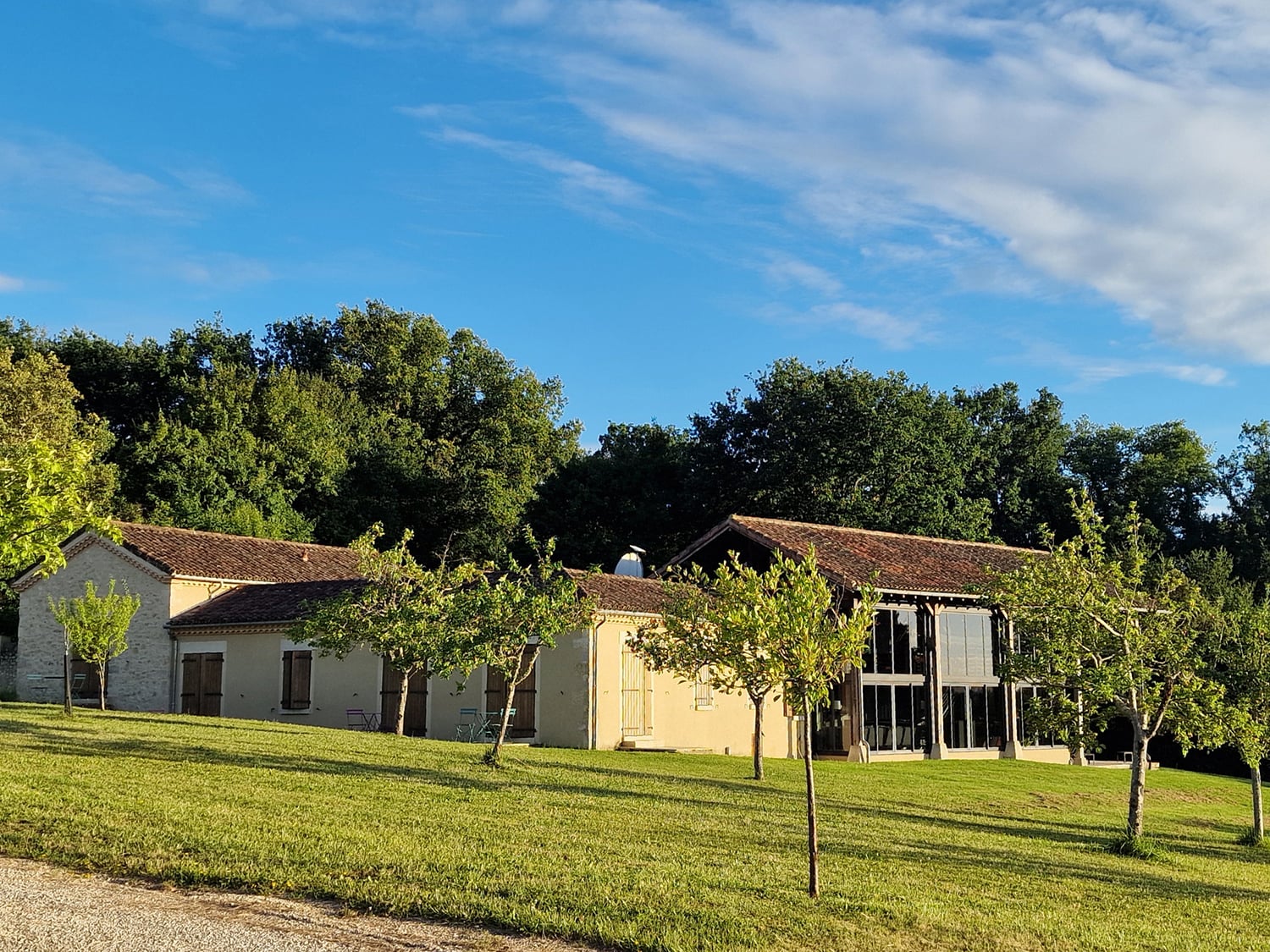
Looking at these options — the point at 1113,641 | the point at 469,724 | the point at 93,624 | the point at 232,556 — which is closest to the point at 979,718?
the point at 469,724

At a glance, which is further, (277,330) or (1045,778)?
(277,330)

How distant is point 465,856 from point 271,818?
261cm

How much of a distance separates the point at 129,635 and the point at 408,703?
936 centimetres

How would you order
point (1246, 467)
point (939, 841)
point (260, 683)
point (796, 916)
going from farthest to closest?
1. point (1246, 467)
2. point (260, 683)
3. point (939, 841)
4. point (796, 916)

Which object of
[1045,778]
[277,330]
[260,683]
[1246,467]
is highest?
[277,330]

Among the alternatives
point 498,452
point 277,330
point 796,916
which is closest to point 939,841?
point 796,916

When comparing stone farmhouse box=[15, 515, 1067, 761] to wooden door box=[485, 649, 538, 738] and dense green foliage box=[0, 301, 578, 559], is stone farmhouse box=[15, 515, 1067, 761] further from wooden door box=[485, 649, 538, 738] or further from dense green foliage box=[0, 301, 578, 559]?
dense green foliage box=[0, 301, 578, 559]

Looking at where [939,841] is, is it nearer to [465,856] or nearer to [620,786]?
[620,786]

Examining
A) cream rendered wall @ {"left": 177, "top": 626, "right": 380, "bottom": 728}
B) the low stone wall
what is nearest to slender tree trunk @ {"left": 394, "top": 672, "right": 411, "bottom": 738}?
cream rendered wall @ {"left": 177, "top": 626, "right": 380, "bottom": 728}

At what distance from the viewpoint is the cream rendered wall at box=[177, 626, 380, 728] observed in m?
27.7

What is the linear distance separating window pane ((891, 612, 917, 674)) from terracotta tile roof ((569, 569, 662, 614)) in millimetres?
6109

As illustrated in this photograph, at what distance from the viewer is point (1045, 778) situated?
25109mm

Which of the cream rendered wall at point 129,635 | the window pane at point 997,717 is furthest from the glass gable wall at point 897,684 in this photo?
the cream rendered wall at point 129,635

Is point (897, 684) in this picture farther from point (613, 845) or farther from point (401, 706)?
point (613, 845)
